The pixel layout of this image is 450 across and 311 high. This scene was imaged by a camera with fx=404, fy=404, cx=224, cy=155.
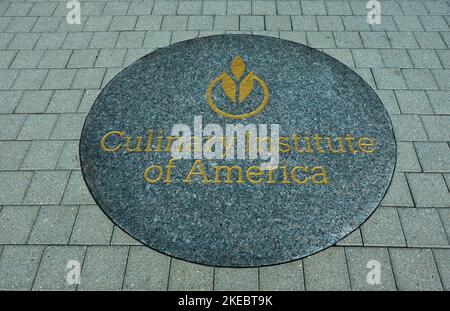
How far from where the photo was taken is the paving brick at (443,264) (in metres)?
3.42

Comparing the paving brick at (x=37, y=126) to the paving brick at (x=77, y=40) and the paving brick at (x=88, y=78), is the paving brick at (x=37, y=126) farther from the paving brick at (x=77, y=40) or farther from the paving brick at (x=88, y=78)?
the paving brick at (x=77, y=40)

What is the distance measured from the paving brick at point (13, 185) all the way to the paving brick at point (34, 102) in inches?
38.1

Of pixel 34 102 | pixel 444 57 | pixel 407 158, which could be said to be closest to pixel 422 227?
pixel 407 158

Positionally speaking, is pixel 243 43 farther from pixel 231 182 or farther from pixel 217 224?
pixel 217 224

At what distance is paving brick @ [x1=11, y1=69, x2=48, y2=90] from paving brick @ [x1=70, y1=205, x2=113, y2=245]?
2.19 metres

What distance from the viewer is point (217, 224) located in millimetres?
3820

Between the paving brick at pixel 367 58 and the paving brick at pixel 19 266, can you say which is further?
the paving brick at pixel 367 58

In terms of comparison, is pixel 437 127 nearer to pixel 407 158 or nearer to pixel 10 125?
pixel 407 158

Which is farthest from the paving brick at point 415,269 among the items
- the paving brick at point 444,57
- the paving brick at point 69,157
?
the paving brick at point 69,157

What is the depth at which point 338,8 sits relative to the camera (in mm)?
6371

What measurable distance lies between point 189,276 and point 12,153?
8.23 feet

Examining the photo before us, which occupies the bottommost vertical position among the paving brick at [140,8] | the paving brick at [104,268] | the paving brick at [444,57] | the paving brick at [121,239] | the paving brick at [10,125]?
the paving brick at [104,268]
